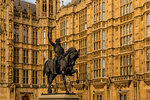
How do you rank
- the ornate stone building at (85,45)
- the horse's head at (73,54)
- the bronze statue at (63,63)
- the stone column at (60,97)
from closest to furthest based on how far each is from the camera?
the stone column at (60,97)
the horse's head at (73,54)
the bronze statue at (63,63)
the ornate stone building at (85,45)

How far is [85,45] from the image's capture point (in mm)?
41656

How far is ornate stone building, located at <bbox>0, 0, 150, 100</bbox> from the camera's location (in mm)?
31531

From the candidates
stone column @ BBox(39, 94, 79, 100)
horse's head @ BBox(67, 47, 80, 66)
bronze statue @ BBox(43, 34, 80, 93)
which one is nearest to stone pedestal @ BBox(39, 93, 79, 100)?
stone column @ BBox(39, 94, 79, 100)

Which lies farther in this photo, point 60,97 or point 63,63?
point 63,63

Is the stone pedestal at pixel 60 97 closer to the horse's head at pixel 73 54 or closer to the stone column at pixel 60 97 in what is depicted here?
the stone column at pixel 60 97

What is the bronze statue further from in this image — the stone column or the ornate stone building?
the ornate stone building

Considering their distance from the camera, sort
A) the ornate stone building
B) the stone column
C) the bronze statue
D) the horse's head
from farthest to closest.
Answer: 1. the ornate stone building
2. the bronze statue
3. the horse's head
4. the stone column

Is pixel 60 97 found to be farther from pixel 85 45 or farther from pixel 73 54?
pixel 85 45

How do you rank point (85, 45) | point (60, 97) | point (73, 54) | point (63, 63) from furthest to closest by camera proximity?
1. point (85, 45)
2. point (63, 63)
3. point (73, 54)
4. point (60, 97)

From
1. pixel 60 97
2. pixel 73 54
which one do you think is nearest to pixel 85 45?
pixel 73 54

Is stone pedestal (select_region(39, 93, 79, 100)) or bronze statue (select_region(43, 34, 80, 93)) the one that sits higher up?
bronze statue (select_region(43, 34, 80, 93))

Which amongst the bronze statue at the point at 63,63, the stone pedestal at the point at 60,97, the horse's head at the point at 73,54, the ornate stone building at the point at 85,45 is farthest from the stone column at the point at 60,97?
the ornate stone building at the point at 85,45

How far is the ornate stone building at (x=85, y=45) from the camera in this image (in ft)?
103

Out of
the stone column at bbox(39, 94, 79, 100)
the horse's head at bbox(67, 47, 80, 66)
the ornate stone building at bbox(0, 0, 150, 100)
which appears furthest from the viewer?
the ornate stone building at bbox(0, 0, 150, 100)
